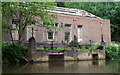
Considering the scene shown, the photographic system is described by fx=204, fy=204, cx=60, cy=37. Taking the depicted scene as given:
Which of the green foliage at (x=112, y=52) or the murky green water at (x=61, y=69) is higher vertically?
the green foliage at (x=112, y=52)

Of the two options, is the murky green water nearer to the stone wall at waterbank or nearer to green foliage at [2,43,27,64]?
green foliage at [2,43,27,64]

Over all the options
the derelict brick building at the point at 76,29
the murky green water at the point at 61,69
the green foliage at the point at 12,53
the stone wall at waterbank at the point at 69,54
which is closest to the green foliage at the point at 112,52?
the stone wall at waterbank at the point at 69,54

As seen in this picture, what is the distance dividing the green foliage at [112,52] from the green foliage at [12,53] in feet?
37.4

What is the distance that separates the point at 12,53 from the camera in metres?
19.0

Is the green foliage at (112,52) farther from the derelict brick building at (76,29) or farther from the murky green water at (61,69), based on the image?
the murky green water at (61,69)

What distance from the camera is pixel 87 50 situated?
23484 mm

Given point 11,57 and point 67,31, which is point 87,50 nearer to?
point 67,31

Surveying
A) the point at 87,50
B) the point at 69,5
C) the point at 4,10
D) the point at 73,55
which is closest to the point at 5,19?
the point at 4,10

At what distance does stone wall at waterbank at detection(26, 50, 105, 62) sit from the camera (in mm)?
19922

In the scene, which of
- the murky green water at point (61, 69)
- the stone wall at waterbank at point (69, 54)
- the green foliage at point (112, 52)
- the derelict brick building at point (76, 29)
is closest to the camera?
the murky green water at point (61, 69)

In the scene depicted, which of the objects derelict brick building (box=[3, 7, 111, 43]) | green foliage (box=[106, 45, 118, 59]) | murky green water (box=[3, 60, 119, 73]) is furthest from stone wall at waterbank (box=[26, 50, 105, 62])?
derelict brick building (box=[3, 7, 111, 43])

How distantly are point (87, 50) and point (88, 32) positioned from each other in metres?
7.99

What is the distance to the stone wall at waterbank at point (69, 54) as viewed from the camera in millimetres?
19922

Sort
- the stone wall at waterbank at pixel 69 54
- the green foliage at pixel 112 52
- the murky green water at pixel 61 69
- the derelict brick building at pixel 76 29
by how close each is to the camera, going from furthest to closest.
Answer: the derelict brick building at pixel 76 29
the green foliage at pixel 112 52
the stone wall at waterbank at pixel 69 54
the murky green water at pixel 61 69
